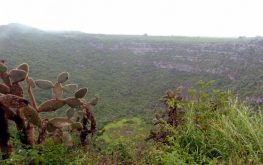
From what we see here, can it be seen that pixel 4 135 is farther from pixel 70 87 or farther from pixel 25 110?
pixel 70 87

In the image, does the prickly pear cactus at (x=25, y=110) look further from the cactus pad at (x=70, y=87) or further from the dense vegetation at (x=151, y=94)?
the dense vegetation at (x=151, y=94)

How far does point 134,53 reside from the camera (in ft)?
227

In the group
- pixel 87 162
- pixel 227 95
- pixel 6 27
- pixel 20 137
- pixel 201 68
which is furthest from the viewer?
pixel 6 27

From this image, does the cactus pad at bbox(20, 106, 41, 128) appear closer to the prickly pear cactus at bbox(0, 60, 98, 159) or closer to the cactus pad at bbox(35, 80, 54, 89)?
the prickly pear cactus at bbox(0, 60, 98, 159)

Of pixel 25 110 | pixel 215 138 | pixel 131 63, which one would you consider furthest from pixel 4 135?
pixel 131 63

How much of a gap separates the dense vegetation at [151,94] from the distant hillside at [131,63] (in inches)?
5.2

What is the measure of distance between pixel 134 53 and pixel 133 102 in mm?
24496

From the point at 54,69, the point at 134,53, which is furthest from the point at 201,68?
the point at 54,69

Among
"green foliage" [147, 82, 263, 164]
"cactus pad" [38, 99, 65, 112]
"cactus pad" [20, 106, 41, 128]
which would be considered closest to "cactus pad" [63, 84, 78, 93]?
"cactus pad" [38, 99, 65, 112]

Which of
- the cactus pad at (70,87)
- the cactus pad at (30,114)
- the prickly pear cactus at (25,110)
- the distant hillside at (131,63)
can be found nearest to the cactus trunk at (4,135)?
the prickly pear cactus at (25,110)

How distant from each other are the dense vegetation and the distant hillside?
5.2 inches

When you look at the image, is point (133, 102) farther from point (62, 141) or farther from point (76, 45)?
point (62, 141)

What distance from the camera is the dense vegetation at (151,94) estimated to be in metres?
5.95

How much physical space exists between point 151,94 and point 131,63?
15.2 meters
